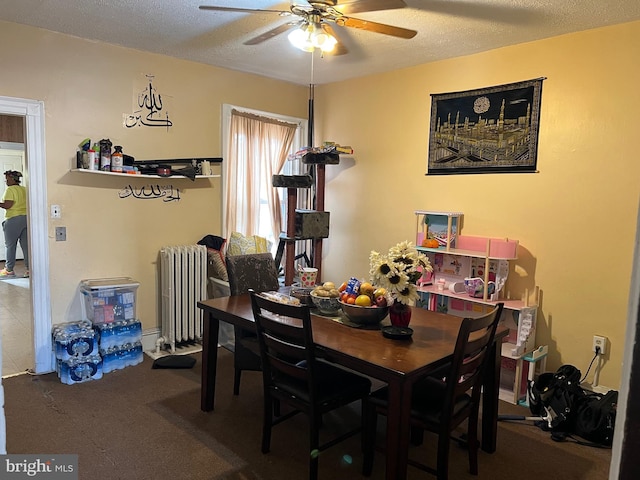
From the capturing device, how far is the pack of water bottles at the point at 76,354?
3.25 meters

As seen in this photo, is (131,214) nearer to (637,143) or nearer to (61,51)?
(61,51)

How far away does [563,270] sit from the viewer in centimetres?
322

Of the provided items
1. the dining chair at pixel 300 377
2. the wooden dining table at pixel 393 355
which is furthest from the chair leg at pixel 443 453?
the dining chair at pixel 300 377

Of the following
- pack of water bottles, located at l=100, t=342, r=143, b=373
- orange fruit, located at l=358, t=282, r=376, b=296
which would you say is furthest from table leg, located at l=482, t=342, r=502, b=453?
pack of water bottles, located at l=100, t=342, r=143, b=373

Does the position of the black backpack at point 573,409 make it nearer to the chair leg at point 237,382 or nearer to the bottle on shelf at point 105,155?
the chair leg at point 237,382

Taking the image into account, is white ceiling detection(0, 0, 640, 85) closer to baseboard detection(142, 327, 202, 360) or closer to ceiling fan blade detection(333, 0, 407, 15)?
ceiling fan blade detection(333, 0, 407, 15)

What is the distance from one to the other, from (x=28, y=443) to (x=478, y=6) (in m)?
3.55

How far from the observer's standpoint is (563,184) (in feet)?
10.5

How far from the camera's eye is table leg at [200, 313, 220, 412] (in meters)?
2.83

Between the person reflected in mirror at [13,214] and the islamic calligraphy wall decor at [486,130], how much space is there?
5291 millimetres

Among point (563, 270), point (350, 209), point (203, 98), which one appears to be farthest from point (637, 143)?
point (203, 98)

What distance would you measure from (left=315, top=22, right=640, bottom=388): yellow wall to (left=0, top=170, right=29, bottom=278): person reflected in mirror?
5143 mm

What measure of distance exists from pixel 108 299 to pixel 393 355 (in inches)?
99.6

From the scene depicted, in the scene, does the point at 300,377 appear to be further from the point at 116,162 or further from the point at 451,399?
the point at 116,162
